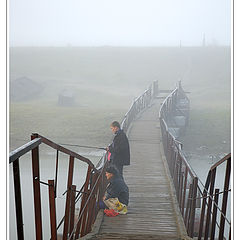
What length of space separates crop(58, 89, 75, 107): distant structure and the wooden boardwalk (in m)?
7.85

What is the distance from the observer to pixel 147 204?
107 inches

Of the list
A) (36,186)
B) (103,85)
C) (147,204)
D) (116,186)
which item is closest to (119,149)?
(116,186)

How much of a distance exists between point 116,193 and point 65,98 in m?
10.6

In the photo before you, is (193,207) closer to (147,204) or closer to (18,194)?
(147,204)

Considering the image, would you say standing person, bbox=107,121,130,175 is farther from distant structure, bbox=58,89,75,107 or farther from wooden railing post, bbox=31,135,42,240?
distant structure, bbox=58,89,75,107

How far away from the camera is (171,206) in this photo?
265 centimetres

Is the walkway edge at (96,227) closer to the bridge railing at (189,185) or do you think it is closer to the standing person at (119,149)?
the standing person at (119,149)

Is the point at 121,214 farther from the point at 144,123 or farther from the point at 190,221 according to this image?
the point at 144,123

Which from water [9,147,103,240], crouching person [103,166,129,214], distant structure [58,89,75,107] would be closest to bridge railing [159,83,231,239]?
crouching person [103,166,129,214]

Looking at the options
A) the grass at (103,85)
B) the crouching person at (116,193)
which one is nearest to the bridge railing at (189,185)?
the crouching person at (116,193)

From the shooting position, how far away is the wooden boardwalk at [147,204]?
83.0 inches
